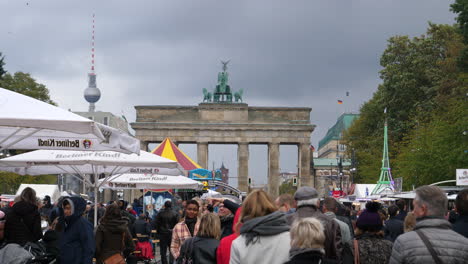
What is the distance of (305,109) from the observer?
89312mm

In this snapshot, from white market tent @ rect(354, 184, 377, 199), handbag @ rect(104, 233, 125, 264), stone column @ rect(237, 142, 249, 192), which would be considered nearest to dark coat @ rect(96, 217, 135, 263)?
handbag @ rect(104, 233, 125, 264)

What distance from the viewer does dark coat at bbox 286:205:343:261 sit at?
782 centimetres

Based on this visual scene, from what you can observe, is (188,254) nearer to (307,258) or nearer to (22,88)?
(307,258)

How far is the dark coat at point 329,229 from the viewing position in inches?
308

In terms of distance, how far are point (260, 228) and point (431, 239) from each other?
1.31 meters

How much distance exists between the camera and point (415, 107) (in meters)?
61.2

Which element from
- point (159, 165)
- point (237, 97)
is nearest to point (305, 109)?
point (237, 97)

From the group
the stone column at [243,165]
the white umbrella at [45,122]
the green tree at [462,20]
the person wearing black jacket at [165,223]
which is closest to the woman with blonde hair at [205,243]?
the white umbrella at [45,122]

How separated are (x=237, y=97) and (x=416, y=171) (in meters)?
45.2

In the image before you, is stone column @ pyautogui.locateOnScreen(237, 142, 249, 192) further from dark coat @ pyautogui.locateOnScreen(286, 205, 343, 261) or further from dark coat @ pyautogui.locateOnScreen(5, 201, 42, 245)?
dark coat @ pyautogui.locateOnScreen(286, 205, 343, 261)

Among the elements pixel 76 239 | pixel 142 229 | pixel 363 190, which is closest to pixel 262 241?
pixel 76 239

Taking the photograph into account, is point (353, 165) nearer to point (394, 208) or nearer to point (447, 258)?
point (394, 208)

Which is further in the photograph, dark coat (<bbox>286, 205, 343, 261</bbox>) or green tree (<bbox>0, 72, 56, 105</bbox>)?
green tree (<bbox>0, 72, 56, 105</bbox>)

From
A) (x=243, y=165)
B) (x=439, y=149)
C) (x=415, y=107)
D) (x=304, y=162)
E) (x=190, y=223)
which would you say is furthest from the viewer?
(x=304, y=162)
